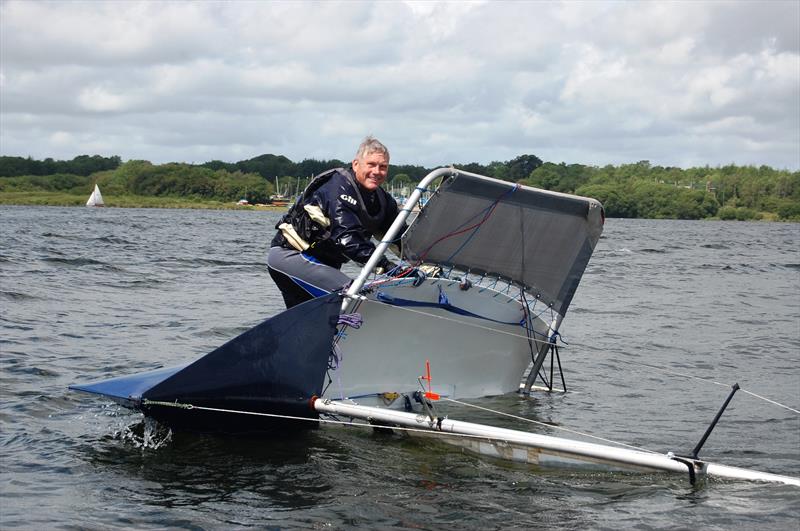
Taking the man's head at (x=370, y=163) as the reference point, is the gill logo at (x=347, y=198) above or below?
below

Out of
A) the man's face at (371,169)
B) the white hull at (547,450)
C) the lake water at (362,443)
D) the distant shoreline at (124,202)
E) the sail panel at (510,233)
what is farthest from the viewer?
the distant shoreline at (124,202)

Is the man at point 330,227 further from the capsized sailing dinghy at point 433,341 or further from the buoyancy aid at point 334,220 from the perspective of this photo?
the capsized sailing dinghy at point 433,341

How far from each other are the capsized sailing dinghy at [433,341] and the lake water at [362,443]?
0.93 ft

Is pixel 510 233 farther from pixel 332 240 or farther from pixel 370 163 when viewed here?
pixel 332 240

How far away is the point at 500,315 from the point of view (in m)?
8.73

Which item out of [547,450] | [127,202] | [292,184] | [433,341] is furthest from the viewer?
[292,184]

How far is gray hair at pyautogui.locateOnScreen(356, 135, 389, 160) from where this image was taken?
24.7 ft

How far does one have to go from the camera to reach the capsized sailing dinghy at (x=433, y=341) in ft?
23.3

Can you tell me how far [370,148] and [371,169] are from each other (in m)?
0.17

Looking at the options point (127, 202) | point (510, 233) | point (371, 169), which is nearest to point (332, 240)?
point (371, 169)

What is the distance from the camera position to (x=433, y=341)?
838 cm

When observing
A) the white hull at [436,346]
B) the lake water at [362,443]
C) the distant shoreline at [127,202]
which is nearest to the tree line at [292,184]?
the distant shoreline at [127,202]

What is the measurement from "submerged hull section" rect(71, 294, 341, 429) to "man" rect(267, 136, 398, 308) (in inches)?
20.6

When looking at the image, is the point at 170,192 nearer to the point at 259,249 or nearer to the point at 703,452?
the point at 259,249
